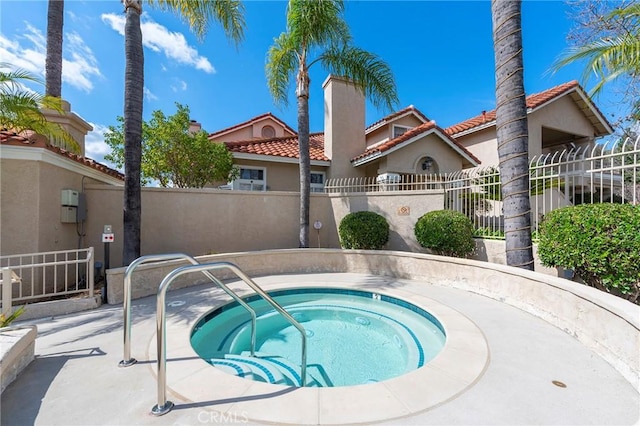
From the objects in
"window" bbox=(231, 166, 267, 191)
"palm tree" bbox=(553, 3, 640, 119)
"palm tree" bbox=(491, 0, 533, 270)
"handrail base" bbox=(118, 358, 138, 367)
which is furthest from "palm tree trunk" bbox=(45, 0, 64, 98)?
"palm tree" bbox=(553, 3, 640, 119)

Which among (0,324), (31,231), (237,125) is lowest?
(0,324)

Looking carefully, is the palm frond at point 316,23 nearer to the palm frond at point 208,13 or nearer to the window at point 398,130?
the palm frond at point 208,13

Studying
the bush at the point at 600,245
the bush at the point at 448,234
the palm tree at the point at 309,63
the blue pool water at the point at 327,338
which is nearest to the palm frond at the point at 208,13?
A: the palm tree at the point at 309,63

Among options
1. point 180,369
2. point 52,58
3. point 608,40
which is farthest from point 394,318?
point 52,58

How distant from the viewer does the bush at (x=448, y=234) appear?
8203mm

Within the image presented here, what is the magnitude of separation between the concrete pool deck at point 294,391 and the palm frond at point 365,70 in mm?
8793

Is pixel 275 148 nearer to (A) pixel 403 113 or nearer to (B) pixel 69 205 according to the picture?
(A) pixel 403 113

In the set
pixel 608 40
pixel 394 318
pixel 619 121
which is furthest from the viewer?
pixel 619 121

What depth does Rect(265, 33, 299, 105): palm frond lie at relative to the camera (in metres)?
9.96

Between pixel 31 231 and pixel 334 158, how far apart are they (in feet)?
36.9

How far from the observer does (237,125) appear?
74.9 ft

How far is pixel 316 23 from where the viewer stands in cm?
918

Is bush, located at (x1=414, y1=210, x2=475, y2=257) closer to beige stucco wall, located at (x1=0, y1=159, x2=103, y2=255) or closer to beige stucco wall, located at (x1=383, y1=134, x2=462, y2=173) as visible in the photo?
beige stucco wall, located at (x1=383, y1=134, x2=462, y2=173)

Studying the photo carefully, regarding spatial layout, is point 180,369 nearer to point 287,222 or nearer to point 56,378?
point 56,378
